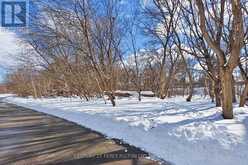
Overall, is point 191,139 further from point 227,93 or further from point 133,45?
point 133,45

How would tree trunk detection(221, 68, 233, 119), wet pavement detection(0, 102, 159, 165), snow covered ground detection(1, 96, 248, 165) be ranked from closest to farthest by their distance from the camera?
snow covered ground detection(1, 96, 248, 165) → wet pavement detection(0, 102, 159, 165) → tree trunk detection(221, 68, 233, 119)

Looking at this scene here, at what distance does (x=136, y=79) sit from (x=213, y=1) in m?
19.3

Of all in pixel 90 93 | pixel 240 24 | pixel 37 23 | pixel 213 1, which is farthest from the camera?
pixel 90 93

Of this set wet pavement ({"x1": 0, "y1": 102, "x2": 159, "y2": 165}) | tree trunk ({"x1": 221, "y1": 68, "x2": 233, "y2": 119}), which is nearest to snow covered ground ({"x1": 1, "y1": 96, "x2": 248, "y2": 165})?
tree trunk ({"x1": 221, "y1": 68, "x2": 233, "y2": 119})

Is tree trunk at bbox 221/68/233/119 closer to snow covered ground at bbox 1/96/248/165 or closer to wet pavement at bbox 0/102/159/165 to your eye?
snow covered ground at bbox 1/96/248/165

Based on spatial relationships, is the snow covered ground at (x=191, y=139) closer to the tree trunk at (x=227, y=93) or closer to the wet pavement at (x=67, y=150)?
the tree trunk at (x=227, y=93)

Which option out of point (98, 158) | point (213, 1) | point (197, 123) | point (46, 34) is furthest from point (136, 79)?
point (98, 158)

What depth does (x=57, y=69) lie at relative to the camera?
30.3 m

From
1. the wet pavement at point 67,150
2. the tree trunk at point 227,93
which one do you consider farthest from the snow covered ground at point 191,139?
the wet pavement at point 67,150

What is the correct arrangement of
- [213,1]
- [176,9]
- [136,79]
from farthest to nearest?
[136,79]
[176,9]
[213,1]

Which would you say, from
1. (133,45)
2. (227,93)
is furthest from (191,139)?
(133,45)

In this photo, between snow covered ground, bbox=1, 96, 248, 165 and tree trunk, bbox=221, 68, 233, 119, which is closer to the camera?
snow covered ground, bbox=1, 96, 248, 165

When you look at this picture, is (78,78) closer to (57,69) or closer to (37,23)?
(57,69)

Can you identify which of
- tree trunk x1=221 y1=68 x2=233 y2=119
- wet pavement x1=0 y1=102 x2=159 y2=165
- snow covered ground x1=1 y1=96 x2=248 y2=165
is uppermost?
tree trunk x1=221 y1=68 x2=233 y2=119
